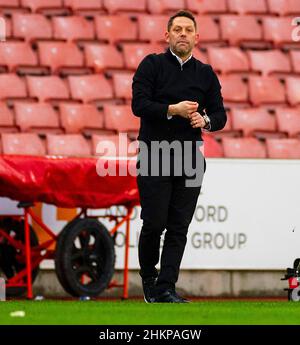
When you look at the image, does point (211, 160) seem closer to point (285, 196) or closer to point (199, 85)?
point (285, 196)

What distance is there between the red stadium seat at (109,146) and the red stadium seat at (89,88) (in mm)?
622

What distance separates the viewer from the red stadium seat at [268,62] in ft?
44.7

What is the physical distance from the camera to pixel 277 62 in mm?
13719

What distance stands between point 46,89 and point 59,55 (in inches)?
21.3

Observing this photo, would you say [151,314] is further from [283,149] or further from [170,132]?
[283,149]

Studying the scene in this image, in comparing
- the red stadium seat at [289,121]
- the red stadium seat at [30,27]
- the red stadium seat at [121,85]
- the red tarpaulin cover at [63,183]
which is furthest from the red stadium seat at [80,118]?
the red tarpaulin cover at [63,183]

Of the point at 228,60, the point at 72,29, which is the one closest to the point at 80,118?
the point at 72,29

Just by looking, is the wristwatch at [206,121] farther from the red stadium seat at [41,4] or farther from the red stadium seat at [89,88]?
the red stadium seat at [41,4]

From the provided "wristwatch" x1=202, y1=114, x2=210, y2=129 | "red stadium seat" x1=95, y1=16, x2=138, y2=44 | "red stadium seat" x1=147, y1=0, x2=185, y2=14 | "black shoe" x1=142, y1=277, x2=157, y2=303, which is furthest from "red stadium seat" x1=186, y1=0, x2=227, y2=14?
"black shoe" x1=142, y1=277, x2=157, y2=303

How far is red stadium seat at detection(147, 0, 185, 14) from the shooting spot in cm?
1386

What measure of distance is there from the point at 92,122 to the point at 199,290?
2052 mm

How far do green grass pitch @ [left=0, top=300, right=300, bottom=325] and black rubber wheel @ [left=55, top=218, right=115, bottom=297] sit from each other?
144 centimetres
